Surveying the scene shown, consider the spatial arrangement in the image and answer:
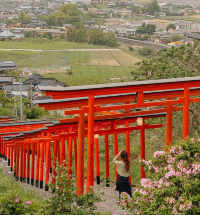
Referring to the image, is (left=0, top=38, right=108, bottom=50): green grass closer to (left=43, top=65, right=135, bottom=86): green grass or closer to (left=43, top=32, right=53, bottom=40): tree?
(left=43, top=32, right=53, bottom=40): tree

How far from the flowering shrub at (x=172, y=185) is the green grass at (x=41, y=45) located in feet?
237

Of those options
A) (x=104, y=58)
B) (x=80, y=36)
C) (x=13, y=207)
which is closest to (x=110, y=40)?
(x=80, y=36)

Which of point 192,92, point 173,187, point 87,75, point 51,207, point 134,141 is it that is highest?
point 192,92

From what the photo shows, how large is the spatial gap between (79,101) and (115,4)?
149 metres

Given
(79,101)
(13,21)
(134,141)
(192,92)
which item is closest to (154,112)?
(192,92)

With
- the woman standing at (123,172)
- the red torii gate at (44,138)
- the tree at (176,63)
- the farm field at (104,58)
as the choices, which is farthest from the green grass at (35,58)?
the woman standing at (123,172)

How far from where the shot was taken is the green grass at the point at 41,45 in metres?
76.8

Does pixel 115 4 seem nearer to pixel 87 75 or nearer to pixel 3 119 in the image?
pixel 87 75

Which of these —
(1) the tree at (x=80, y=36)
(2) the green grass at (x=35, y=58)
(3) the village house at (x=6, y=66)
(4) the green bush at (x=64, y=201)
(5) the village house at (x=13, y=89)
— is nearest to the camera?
(4) the green bush at (x=64, y=201)

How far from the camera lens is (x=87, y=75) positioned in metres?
55.2

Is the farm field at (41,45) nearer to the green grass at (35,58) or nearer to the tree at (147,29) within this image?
the green grass at (35,58)

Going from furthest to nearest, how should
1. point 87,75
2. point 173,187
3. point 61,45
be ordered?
→ point 61,45 → point 87,75 → point 173,187

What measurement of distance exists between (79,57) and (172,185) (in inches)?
2581

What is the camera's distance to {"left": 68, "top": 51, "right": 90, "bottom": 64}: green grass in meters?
67.4
